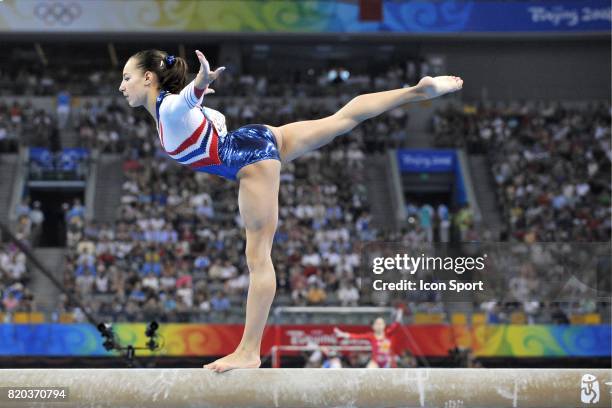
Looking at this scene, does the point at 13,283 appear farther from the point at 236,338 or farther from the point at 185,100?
the point at 185,100

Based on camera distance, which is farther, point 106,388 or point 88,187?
point 88,187

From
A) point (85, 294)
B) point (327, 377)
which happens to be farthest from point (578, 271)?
point (327, 377)

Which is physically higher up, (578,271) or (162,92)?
(162,92)

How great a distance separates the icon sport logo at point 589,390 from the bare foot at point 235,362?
1.68 meters

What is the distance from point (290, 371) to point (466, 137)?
17527mm

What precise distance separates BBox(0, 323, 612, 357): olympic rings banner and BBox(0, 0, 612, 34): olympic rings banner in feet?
29.4

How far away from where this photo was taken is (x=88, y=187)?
63.3ft

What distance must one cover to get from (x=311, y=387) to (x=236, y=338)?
9.71m

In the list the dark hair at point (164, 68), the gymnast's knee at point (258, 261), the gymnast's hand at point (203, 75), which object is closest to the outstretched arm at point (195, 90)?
the gymnast's hand at point (203, 75)

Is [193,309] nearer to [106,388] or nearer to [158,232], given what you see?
[158,232]

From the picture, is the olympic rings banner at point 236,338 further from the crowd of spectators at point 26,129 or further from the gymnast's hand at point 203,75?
the gymnast's hand at point 203,75

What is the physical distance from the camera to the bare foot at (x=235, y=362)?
464 cm

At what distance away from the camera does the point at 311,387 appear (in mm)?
4566

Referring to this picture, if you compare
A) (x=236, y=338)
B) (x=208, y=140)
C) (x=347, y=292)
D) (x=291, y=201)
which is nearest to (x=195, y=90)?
(x=208, y=140)
